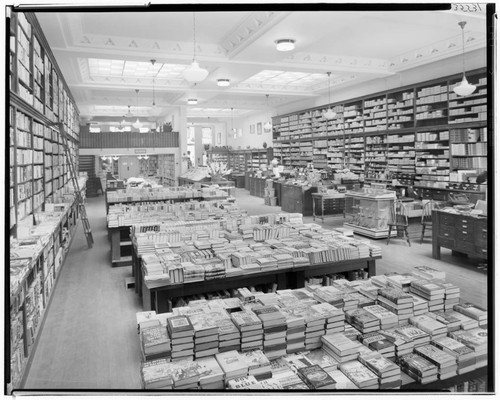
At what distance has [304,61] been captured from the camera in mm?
10414

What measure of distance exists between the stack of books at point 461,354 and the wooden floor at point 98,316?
0.76 m

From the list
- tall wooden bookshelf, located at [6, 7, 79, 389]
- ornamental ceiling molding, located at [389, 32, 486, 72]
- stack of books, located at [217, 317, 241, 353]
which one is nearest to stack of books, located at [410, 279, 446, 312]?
stack of books, located at [217, 317, 241, 353]

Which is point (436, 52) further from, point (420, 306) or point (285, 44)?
point (420, 306)

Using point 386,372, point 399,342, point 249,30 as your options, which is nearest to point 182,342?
point 386,372

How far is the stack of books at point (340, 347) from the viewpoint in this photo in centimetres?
253

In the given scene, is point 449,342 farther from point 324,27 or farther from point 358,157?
point 358,157

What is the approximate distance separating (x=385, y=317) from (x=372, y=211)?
606cm

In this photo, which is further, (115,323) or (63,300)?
(63,300)

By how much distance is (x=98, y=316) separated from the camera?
458 cm

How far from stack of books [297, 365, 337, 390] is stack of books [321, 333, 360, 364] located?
17 cm

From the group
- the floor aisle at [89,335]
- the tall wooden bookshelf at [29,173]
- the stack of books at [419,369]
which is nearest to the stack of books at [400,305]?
the stack of books at [419,369]

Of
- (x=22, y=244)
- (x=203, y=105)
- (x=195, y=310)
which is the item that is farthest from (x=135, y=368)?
(x=203, y=105)

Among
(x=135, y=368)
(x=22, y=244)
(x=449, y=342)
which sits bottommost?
(x=135, y=368)

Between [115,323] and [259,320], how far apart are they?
229cm
